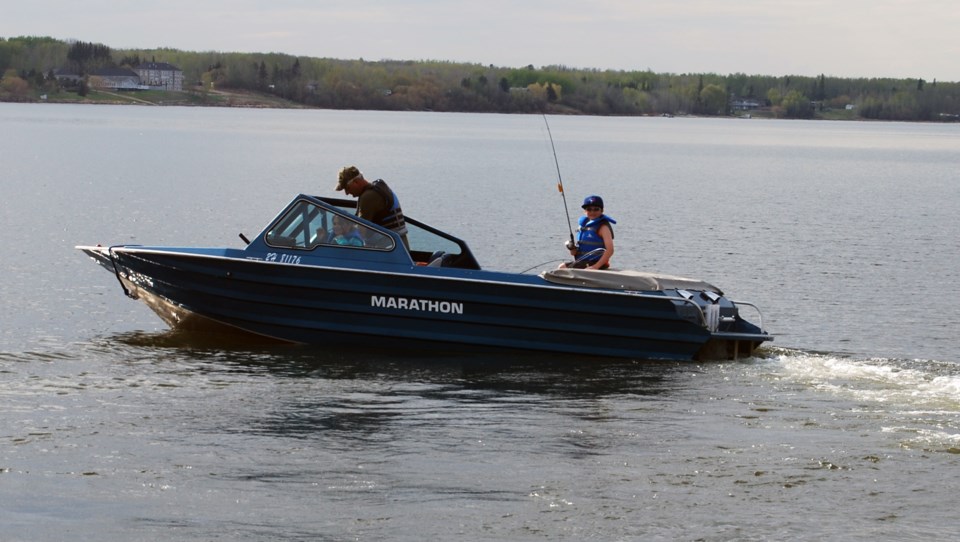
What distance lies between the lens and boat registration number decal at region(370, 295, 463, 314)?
1445 cm

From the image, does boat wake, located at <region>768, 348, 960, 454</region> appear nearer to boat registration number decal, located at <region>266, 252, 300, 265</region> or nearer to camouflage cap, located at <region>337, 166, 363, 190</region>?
camouflage cap, located at <region>337, 166, 363, 190</region>

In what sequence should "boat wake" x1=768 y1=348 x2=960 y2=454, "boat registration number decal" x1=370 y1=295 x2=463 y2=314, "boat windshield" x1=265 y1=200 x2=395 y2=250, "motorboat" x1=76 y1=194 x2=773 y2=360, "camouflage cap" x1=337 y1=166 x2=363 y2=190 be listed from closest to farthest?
"boat wake" x1=768 y1=348 x2=960 y2=454 < "motorboat" x1=76 y1=194 x2=773 y2=360 < "boat registration number decal" x1=370 y1=295 x2=463 y2=314 < "boat windshield" x1=265 y1=200 x2=395 y2=250 < "camouflage cap" x1=337 y1=166 x2=363 y2=190

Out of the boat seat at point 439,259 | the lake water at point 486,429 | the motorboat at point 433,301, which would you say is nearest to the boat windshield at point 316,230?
the motorboat at point 433,301

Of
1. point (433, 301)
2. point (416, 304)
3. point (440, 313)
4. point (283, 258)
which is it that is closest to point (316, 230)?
point (283, 258)

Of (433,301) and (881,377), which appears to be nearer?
(881,377)

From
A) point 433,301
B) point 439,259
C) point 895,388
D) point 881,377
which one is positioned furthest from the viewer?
point 439,259

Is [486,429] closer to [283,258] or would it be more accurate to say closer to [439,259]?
[439,259]

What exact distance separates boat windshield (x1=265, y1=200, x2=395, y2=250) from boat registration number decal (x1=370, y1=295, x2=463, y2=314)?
558mm

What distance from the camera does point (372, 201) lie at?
48.6 feet

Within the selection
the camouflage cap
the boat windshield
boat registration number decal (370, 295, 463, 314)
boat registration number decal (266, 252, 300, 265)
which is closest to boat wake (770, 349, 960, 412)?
boat registration number decal (370, 295, 463, 314)

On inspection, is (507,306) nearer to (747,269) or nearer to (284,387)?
(284,387)

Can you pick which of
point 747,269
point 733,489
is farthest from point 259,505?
point 747,269

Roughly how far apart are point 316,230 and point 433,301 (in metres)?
1.49

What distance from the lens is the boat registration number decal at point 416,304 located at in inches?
569
